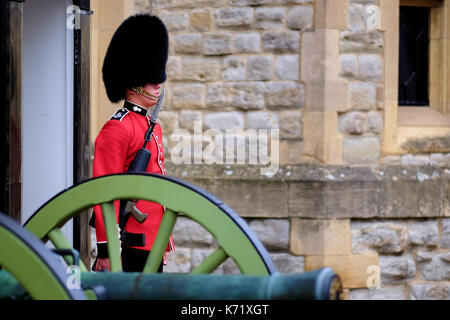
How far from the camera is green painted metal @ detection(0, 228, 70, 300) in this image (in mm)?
1723

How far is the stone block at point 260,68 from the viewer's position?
16.1 ft

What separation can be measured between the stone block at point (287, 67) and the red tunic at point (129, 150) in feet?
6.39

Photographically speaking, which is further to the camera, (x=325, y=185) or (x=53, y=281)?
(x=325, y=185)

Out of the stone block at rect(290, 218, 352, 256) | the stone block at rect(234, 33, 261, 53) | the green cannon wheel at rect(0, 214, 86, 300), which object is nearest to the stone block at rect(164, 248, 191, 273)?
the stone block at rect(290, 218, 352, 256)

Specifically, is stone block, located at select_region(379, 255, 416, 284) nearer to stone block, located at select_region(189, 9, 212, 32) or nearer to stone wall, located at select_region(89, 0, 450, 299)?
stone wall, located at select_region(89, 0, 450, 299)

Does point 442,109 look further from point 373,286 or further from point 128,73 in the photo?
point 128,73

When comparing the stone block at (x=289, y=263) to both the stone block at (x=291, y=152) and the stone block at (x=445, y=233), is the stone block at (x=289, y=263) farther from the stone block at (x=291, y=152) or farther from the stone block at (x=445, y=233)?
the stone block at (x=445, y=233)

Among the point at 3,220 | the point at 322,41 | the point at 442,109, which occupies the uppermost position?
the point at 322,41

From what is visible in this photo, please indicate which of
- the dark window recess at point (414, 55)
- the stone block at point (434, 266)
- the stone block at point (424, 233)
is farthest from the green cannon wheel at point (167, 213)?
the dark window recess at point (414, 55)

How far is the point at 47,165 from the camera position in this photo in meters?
3.60

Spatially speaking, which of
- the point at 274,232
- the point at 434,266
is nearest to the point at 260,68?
the point at 274,232
